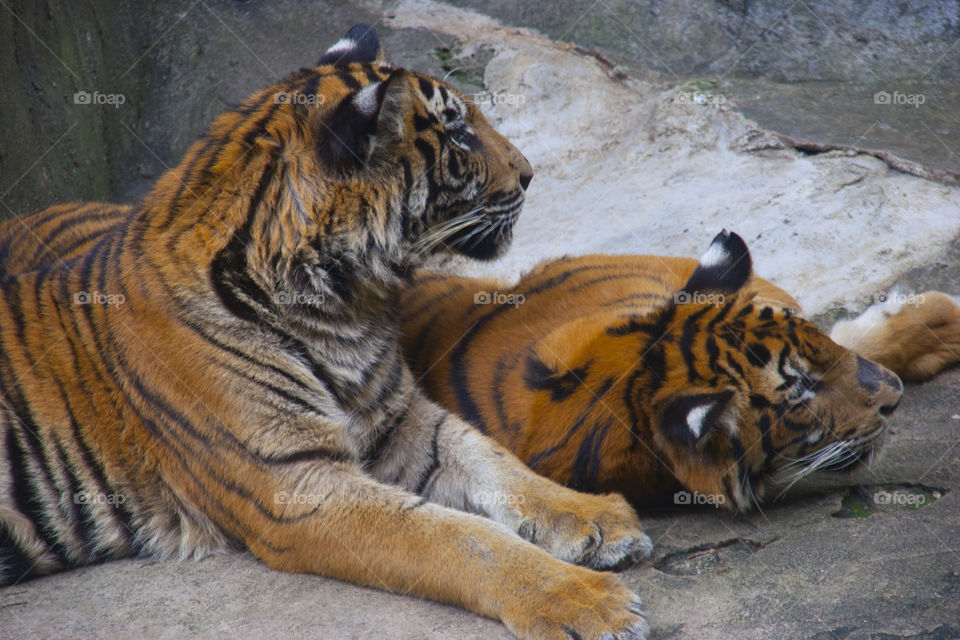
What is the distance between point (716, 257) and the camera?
2713 millimetres

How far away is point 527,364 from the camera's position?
8.82 ft

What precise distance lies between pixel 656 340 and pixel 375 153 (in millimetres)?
938

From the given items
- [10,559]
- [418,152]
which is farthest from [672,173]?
[10,559]

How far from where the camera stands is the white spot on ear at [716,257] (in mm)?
2699

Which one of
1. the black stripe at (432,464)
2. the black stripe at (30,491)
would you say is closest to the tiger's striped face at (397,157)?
the black stripe at (432,464)

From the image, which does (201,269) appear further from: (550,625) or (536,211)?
(536,211)

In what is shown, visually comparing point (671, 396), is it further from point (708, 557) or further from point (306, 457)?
point (306, 457)

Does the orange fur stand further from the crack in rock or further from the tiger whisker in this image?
the tiger whisker

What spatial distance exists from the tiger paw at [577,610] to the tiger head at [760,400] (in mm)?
487

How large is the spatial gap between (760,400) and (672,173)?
2.13m

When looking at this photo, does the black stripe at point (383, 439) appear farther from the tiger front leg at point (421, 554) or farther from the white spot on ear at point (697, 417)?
the white spot on ear at point (697, 417)

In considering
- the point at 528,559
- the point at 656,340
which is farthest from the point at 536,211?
the point at 528,559

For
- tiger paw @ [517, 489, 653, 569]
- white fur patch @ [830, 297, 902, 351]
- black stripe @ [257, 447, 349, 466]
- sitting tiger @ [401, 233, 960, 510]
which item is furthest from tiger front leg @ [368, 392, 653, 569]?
white fur patch @ [830, 297, 902, 351]

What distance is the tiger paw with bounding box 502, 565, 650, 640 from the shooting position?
1.93 m
